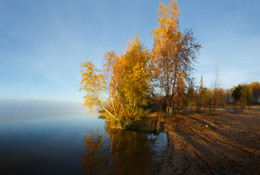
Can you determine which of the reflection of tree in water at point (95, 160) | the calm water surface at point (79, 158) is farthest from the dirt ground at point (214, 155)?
the reflection of tree in water at point (95, 160)

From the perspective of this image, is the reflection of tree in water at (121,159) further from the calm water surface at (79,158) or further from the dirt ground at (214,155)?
the dirt ground at (214,155)

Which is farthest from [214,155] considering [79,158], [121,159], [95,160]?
[79,158]

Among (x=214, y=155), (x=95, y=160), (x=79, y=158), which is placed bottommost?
(x=79, y=158)

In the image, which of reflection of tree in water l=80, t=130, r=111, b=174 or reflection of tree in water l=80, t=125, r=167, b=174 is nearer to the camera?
reflection of tree in water l=80, t=125, r=167, b=174

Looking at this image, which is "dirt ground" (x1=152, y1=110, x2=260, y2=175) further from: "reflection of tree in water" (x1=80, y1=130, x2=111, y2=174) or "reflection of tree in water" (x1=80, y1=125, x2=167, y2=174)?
"reflection of tree in water" (x1=80, y1=130, x2=111, y2=174)

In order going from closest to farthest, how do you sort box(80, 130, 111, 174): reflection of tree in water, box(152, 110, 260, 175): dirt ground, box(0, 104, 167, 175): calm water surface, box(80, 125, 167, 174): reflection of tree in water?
box(152, 110, 260, 175): dirt ground → box(80, 125, 167, 174): reflection of tree in water → box(80, 130, 111, 174): reflection of tree in water → box(0, 104, 167, 175): calm water surface

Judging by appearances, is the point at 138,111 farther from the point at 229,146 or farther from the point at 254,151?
the point at 254,151

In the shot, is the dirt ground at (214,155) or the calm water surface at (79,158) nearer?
the dirt ground at (214,155)

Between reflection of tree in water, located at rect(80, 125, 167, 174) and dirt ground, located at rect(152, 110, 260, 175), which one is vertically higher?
dirt ground, located at rect(152, 110, 260, 175)

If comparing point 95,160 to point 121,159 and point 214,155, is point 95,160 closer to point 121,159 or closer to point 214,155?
point 121,159

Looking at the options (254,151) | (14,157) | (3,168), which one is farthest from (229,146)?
(14,157)

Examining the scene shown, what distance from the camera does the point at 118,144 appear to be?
1007 centimetres

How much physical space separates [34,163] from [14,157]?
7.02 feet

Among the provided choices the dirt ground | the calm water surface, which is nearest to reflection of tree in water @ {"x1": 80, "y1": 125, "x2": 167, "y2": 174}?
the calm water surface
